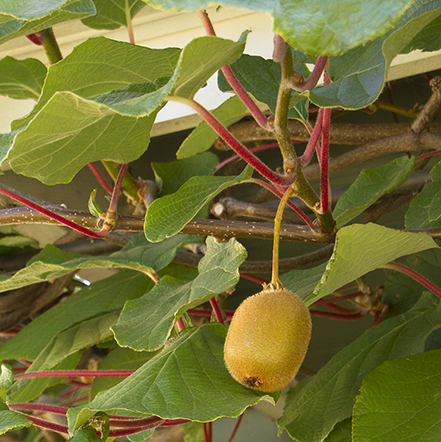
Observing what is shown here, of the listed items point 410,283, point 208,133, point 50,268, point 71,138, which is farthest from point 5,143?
point 410,283

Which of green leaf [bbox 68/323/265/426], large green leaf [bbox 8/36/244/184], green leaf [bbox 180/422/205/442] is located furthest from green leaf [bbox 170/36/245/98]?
green leaf [bbox 180/422/205/442]

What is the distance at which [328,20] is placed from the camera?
0.70ft

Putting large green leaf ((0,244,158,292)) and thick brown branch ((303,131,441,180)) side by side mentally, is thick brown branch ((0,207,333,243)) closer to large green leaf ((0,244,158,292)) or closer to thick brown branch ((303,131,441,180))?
large green leaf ((0,244,158,292))

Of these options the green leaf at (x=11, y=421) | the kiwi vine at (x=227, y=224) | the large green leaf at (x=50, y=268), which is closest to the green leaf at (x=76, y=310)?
the kiwi vine at (x=227, y=224)

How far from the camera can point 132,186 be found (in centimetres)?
72

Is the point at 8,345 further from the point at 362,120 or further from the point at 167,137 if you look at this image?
the point at 362,120

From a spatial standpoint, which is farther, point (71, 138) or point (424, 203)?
point (424, 203)

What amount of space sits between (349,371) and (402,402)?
0.09 m

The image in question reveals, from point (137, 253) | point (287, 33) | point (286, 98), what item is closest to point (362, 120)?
point (137, 253)

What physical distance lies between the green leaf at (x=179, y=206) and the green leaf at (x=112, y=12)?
0.29m

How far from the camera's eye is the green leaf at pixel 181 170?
79 centimetres

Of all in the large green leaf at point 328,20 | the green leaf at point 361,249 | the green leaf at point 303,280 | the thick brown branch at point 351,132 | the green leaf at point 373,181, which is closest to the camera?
the large green leaf at point 328,20

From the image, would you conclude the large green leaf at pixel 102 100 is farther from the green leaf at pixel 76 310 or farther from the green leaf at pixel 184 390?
the green leaf at pixel 76 310

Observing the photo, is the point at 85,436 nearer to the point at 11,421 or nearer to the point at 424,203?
the point at 11,421
